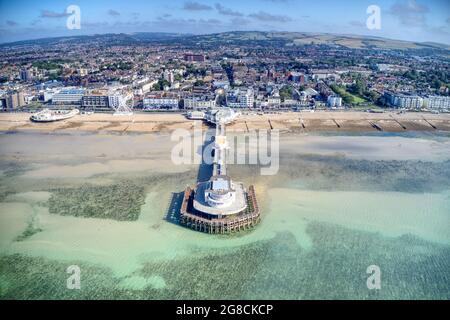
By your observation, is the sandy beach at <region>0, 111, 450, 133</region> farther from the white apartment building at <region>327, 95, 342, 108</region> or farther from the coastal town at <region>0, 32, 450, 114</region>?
the white apartment building at <region>327, 95, 342, 108</region>

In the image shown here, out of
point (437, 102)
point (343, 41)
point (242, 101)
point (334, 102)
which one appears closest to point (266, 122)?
point (242, 101)

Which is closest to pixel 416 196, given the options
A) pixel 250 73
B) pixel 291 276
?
pixel 291 276

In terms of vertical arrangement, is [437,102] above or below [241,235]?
above

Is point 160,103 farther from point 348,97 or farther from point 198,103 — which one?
point 348,97

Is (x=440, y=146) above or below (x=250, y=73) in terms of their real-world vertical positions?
below

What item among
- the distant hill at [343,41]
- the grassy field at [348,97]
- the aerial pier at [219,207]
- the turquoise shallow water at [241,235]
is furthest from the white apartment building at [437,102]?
Answer: the distant hill at [343,41]
